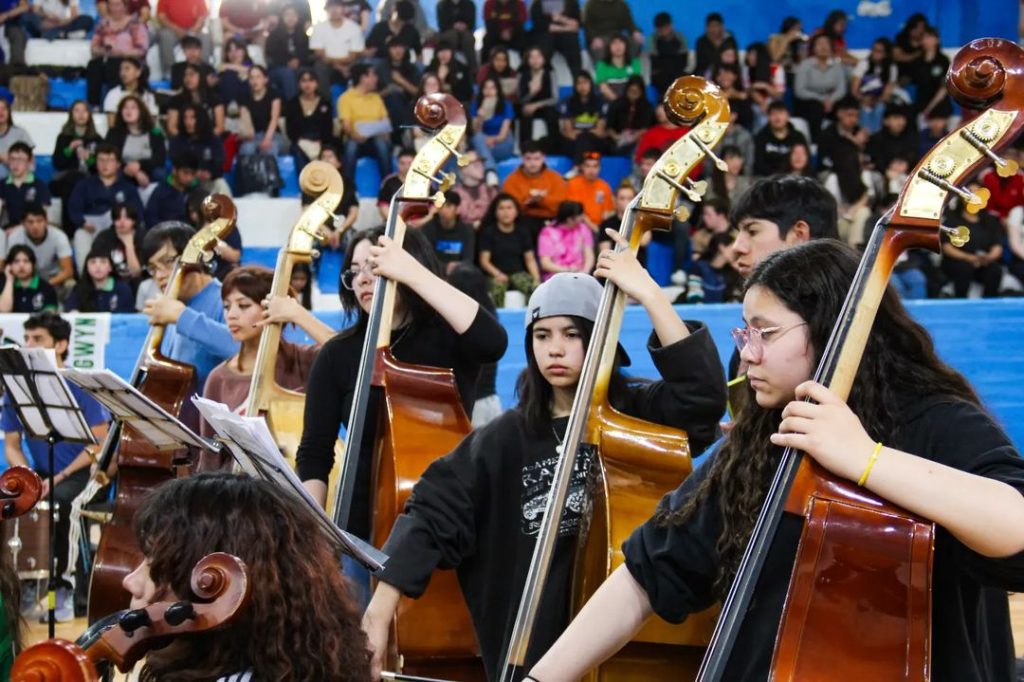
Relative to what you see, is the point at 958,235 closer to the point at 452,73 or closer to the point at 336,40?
the point at 452,73

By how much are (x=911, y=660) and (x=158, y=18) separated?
1050 cm

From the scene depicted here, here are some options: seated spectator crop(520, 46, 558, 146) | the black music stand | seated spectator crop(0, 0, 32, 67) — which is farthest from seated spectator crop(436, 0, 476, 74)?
the black music stand

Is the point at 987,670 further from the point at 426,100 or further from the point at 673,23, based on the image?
the point at 673,23

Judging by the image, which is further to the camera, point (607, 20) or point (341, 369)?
point (607, 20)

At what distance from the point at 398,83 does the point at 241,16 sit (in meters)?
1.67

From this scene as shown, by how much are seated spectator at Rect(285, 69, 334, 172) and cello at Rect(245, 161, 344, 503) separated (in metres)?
6.10

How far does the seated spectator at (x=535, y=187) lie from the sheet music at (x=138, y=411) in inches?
213

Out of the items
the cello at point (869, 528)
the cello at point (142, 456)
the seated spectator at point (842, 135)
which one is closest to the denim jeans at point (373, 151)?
the seated spectator at point (842, 135)

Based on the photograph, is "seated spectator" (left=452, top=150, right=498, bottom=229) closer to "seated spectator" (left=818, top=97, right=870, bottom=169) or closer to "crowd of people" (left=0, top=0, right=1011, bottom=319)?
"crowd of people" (left=0, top=0, right=1011, bottom=319)

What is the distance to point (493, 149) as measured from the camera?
10.3 metres

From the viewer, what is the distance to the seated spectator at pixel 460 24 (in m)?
10.8

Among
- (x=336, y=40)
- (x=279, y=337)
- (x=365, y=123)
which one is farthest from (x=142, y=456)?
(x=336, y=40)

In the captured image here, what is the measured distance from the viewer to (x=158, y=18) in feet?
36.6

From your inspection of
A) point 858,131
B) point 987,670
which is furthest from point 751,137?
point 987,670
